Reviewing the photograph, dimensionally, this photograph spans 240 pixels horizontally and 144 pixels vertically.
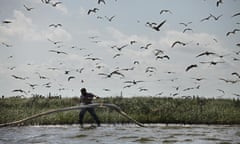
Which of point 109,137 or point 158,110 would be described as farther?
point 158,110

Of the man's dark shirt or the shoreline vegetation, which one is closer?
the man's dark shirt

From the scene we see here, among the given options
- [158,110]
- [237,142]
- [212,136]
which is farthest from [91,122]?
[237,142]

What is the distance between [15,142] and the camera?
18.1 m

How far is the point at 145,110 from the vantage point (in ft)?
106

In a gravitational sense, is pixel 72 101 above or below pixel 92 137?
above

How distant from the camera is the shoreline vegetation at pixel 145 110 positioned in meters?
29.2

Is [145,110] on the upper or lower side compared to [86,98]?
lower

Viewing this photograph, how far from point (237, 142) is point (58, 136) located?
8629 millimetres

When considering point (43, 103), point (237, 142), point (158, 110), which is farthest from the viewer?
point (43, 103)

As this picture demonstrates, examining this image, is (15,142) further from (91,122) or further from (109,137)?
(91,122)

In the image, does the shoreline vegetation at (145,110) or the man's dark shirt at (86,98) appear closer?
the man's dark shirt at (86,98)

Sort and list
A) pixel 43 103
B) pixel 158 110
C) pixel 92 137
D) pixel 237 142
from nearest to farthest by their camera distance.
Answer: pixel 237 142
pixel 92 137
pixel 158 110
pixel 43 103

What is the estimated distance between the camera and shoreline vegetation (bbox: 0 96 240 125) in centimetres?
2917

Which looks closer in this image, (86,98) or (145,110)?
(86,98)
